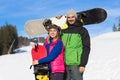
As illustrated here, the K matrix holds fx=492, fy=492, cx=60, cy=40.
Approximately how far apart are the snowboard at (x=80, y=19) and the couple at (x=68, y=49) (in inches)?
6.0

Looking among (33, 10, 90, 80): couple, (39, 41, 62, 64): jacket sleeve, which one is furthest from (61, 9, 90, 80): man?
(39, 41, 62, 64): jacket sleeve

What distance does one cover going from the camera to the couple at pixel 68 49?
769cm

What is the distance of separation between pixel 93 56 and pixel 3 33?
68270 mm

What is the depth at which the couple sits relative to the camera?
769 centimetres

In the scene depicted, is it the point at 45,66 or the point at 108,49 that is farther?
the point at 108,49

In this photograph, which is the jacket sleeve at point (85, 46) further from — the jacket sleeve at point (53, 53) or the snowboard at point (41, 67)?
the snowboard at point (41, 67)

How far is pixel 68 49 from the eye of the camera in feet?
26.0

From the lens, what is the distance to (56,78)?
766cm

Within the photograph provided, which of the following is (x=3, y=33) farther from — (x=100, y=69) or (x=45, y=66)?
(x=45, y=66)

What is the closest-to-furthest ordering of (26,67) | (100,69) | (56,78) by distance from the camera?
1. (56,78)
2. (100,69)
3. (26,67)

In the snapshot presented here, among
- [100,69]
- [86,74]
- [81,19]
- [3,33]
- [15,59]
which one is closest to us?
[81,19]

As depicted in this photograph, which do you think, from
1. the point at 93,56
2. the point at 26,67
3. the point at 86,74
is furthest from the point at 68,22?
the point at 93,56

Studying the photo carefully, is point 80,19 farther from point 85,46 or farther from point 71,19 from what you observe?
point 85,46

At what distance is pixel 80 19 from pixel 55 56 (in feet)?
2.97
